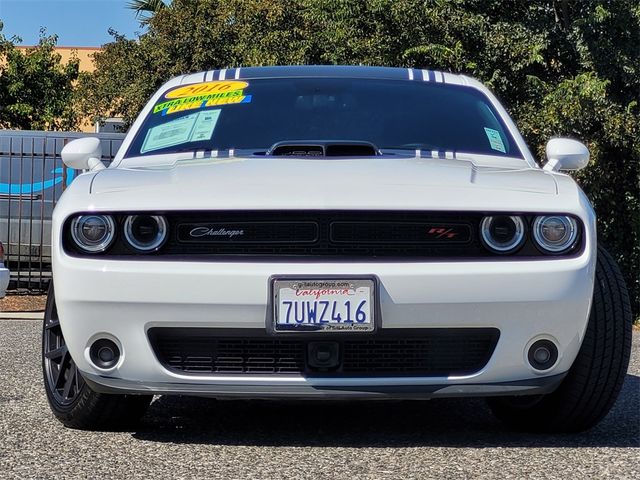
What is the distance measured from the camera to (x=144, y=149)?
4.73 meters

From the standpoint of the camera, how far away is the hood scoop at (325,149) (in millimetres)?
4367

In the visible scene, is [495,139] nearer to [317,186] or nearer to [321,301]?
[317,186]

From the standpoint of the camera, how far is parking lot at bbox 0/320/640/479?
357cm

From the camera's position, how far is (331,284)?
3.57m

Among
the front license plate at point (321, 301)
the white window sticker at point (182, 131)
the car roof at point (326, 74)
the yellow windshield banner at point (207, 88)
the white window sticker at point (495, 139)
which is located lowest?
the front license plate at point (321, 301)

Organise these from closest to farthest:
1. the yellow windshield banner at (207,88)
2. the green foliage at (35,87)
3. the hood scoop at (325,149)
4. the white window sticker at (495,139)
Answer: the hood scoop at (325,149)
the white window sticker at (495,139)
the yellow windshield banner at (207,88)
the green foliage at (35,87)

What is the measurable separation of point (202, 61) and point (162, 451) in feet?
67.0

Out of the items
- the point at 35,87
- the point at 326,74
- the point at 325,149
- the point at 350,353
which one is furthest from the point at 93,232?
the point at 35,87

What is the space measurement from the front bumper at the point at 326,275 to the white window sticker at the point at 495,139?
110 cm

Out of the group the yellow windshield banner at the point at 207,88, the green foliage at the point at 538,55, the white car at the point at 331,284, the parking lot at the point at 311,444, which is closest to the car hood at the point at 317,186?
the white car at the point at 331,284

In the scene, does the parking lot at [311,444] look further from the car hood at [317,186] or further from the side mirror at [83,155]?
the side mirror at [83,155]

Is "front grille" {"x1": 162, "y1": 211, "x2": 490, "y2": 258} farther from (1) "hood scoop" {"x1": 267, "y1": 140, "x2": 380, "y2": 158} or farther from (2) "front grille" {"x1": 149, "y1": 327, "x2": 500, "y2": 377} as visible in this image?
(1) "hood scoop" {"x1": 267, "y1": 140, "x2": 380, "y2": 158}

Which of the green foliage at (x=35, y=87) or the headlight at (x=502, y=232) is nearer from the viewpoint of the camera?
the headlight at (x=502, y=232)

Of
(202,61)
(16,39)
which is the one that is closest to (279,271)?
(202,61)
